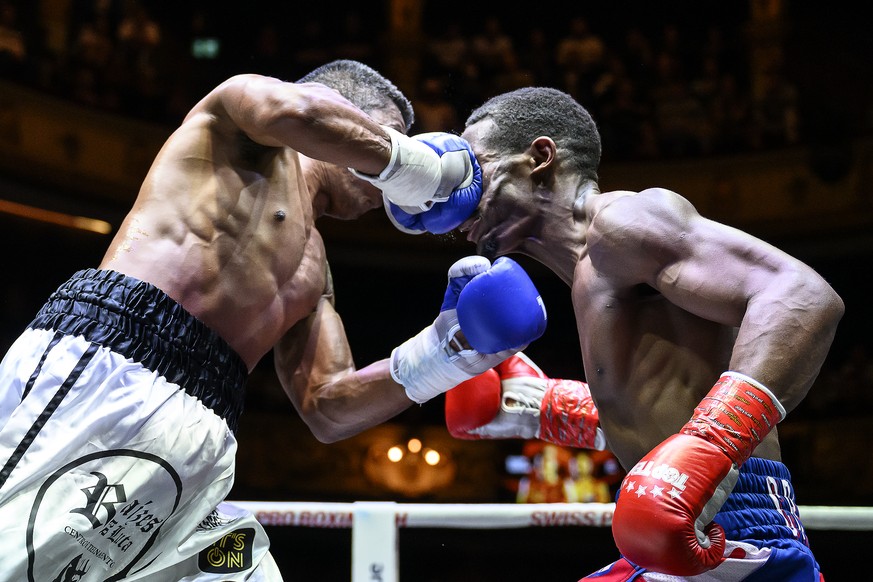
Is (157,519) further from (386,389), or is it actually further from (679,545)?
(679,545)

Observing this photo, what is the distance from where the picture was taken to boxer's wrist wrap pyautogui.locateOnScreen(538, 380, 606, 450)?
7.03 feet

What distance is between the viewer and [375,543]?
2.20 meters

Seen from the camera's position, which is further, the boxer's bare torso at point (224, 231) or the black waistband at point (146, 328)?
the boxer's bare torso at point (224, 231)

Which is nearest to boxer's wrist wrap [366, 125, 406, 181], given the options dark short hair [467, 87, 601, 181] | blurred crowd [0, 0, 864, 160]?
dark short hair [467, 87, 601, 181]

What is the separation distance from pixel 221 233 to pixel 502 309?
0.61m

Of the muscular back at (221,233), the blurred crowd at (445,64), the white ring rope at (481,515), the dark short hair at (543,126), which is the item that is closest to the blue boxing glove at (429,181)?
the dark short hair at (543,126)

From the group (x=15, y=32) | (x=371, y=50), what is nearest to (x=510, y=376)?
(x=15, y=32)

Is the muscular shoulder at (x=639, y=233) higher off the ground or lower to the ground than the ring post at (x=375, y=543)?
higher

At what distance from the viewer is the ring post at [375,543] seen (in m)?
2.18

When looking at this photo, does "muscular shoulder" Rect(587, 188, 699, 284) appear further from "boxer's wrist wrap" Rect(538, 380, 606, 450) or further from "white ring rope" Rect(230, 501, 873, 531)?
"white ring rope" Rect(230, 501, 873, 531)

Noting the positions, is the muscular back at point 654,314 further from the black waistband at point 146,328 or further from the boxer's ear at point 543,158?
the black waistband at point 146,328

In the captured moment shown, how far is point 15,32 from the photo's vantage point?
22.0 feet

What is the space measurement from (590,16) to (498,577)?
5.41 metres

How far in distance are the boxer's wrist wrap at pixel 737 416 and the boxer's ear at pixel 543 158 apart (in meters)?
0.84
